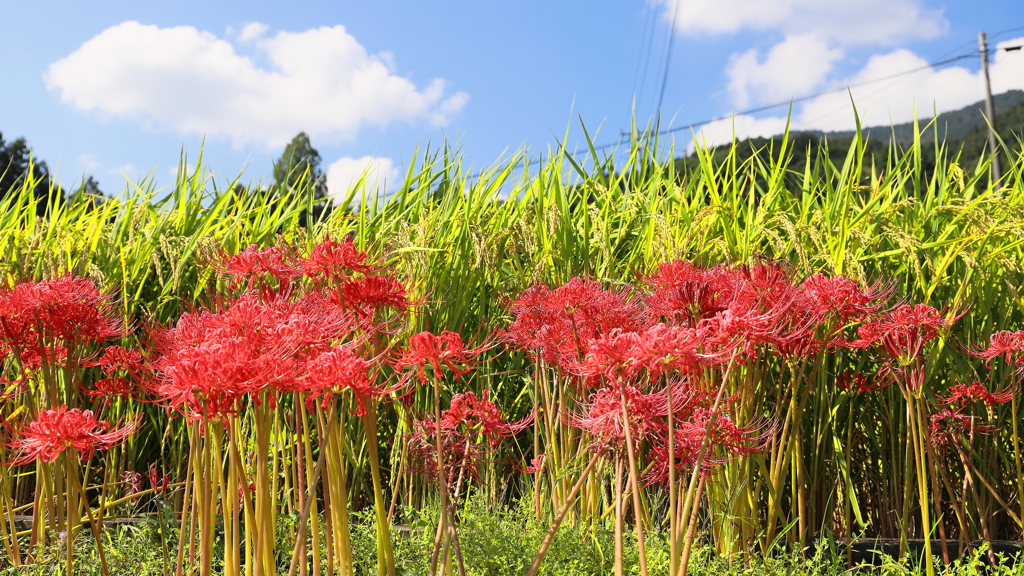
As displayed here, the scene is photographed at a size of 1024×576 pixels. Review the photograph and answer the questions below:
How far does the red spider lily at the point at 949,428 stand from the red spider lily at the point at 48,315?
2321 millimetres

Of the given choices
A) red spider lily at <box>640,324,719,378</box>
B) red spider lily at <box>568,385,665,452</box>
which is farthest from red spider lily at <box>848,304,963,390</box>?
red spider lily at <box>640,324,719,378</box>

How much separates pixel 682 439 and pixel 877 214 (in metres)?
1.41

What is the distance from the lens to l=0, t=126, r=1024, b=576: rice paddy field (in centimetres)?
133

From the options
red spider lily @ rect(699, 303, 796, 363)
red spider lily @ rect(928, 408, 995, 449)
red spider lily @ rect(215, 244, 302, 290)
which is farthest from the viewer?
red spider lily @ rect(928, 408, 995, 449)

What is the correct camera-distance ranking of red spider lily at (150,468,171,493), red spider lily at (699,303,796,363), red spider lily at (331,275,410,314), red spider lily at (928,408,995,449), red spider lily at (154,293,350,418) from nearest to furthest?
red spider lily at (154,293,350,418), red spider lily at (699,303,796,363), red spider lily at (331,275,410,314), red spider lily at (928,408,995,449), red spider lily at (150,468,171,493)

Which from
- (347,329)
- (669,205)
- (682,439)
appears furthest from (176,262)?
(669,205)

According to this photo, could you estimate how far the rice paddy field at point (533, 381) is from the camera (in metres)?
1.33

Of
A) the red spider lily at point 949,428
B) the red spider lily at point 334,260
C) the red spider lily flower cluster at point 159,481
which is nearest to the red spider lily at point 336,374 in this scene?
the red spider lily at point 334,260

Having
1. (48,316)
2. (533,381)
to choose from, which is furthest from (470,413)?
(48,316)

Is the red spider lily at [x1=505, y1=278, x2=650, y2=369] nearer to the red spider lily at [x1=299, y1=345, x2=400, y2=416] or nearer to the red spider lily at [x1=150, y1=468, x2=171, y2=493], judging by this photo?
the red spider lily at [x1=299, y1=345, x2=400, y2=416]

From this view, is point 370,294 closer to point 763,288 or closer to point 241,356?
point 241,356

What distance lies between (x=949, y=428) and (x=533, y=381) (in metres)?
1.32

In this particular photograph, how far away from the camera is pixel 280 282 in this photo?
178 cm

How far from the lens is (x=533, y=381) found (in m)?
2.44
